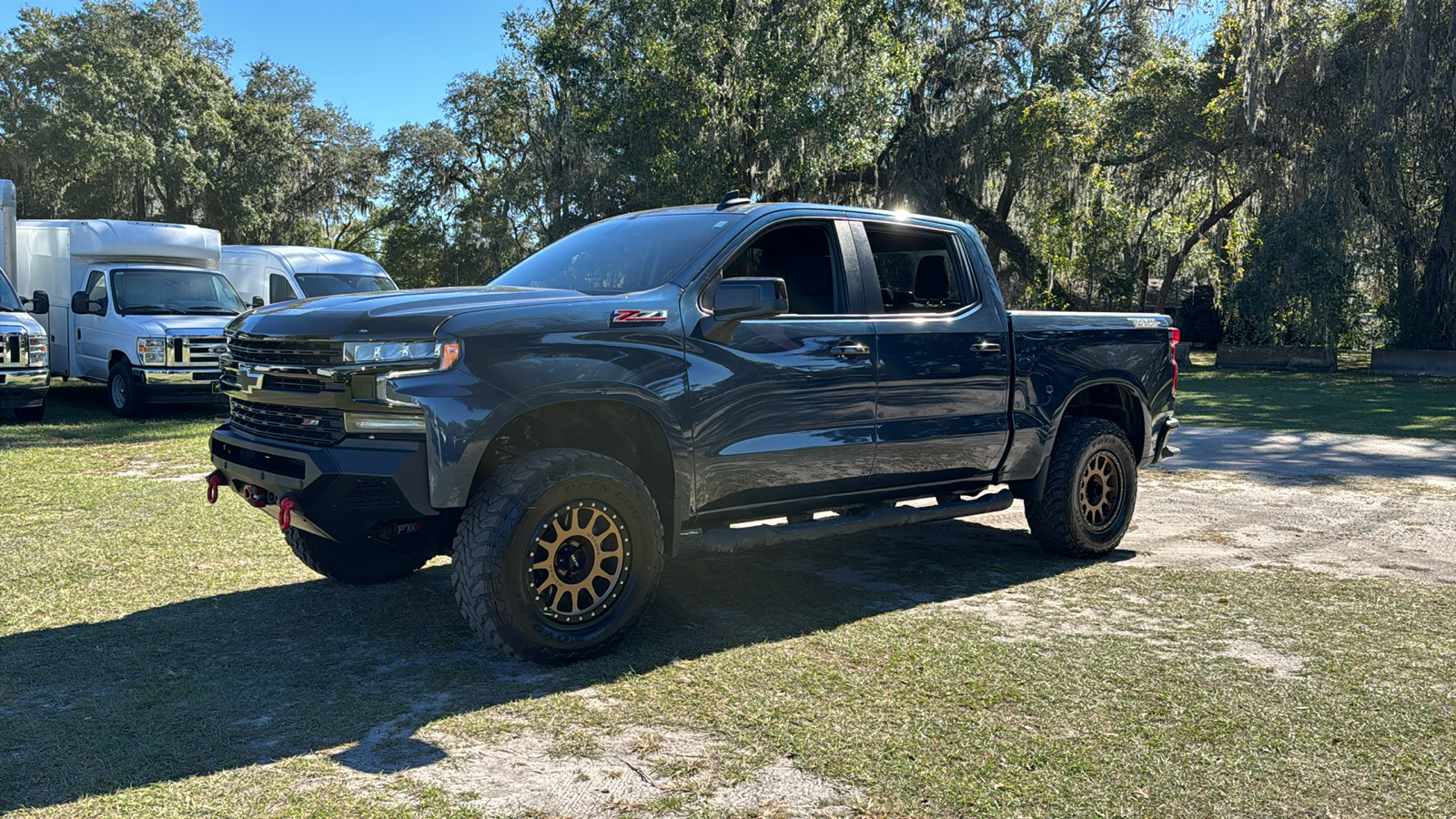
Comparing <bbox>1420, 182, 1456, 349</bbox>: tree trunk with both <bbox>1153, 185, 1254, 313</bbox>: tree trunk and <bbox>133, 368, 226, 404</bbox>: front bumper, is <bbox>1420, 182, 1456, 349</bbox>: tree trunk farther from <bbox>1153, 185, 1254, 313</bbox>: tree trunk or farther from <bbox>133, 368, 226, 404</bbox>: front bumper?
<bbox>133, 368, 226, 404</bbox>: front bumper

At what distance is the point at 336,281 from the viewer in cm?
1780

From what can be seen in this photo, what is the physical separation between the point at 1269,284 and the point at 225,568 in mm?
24529

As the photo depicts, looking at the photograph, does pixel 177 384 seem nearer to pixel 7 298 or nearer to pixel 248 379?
pixel 7 298

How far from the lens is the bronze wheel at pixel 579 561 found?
4719 millimetres

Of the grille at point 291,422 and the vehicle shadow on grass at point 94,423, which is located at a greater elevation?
the grille at point 291,422

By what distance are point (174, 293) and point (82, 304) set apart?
1160 mm

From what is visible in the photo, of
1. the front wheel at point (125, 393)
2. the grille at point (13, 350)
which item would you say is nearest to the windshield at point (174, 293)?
the front wheel at point (125, 393)

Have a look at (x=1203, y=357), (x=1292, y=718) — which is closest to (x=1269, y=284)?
(x=1203, y=357)

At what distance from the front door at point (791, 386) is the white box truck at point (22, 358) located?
11160 millimetres

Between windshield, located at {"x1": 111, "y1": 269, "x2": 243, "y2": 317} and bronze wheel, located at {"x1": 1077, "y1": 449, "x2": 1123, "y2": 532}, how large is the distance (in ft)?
41.3

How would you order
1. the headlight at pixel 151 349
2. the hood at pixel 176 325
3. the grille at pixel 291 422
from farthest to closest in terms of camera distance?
the hood at pixel 176 325, the headlight at pixel 151 349, the grille at pixel 291 422

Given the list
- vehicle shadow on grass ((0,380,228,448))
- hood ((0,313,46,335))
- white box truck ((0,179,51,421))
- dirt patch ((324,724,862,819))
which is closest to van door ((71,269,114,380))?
vehicle shadow on grass ((0,380,228,448))

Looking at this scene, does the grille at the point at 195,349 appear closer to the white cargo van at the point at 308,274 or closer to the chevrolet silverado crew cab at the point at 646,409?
the white cargo van at the point at 308,274

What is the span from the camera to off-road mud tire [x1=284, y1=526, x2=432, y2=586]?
19.3 feet
